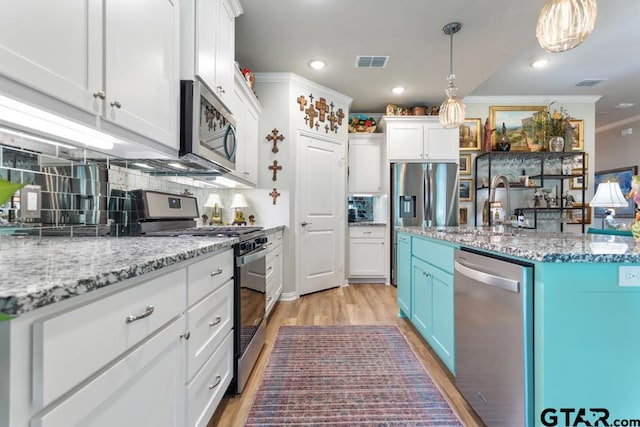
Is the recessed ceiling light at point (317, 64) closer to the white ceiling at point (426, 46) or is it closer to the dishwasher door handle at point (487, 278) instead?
the white ceiling at point (426, 46)

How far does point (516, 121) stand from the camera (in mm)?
4707

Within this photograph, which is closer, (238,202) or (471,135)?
(238,202)

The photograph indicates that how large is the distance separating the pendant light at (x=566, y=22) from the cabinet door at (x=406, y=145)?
8.76 ft

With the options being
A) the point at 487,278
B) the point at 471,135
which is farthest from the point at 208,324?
the point at 471,135

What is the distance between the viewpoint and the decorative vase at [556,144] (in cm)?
443

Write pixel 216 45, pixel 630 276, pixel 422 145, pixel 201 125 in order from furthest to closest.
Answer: pixel 422 145, pixel 216 45, pixel 201 125, pixel 630 276

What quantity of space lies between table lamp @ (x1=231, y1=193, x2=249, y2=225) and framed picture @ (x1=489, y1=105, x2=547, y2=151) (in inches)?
154

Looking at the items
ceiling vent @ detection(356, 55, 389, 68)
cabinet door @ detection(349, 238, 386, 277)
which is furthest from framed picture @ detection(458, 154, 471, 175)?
ceiling vent @ detection(356, 55, 389, 68)

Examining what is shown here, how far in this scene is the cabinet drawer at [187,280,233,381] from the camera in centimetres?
113

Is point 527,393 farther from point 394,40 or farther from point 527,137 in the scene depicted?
point 527,137

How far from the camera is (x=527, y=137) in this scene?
467 centimetres

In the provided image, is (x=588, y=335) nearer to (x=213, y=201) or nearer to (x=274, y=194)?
(x=213, y=201)

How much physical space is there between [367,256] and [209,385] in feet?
10.9

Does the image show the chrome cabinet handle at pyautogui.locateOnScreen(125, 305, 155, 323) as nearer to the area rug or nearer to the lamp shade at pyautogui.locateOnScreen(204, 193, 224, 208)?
the area rug
